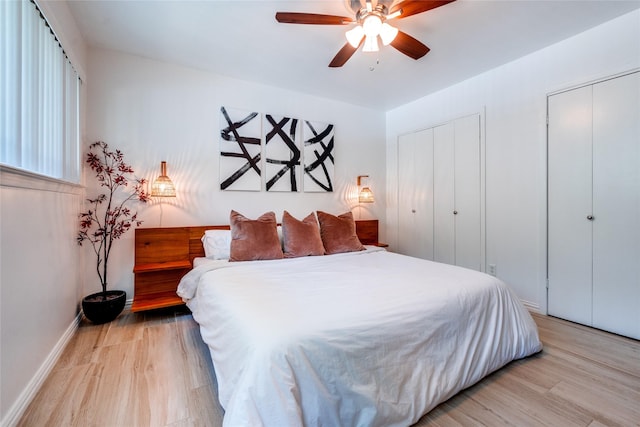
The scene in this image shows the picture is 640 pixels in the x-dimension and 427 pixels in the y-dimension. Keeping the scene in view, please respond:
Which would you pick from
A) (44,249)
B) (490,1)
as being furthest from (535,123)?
(44,249)

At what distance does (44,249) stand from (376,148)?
397cm

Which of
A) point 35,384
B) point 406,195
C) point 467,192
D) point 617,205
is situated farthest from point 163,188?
point 617,205

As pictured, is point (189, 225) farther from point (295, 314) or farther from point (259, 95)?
point (295, 314)

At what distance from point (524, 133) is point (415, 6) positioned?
1.96 meters

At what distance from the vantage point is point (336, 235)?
10.00ft

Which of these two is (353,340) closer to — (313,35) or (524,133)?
(313,35)

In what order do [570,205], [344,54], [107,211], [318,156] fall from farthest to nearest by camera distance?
[318,156] → [107,211] → [570,205] → [344,54]

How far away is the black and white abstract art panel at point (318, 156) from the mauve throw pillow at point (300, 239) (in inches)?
38.2

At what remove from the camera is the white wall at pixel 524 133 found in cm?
242

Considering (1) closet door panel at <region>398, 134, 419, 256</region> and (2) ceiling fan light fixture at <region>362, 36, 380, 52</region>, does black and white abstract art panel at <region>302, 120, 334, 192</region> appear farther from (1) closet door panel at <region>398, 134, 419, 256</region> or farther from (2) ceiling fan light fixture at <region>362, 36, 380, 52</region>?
(2) ceiling fan light fixture at <region>362, 36, 380, 52</region>

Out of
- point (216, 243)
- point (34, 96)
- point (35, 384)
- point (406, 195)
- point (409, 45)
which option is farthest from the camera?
point (406, 195)

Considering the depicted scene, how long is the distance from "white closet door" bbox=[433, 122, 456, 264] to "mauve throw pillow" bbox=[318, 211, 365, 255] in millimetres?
1280

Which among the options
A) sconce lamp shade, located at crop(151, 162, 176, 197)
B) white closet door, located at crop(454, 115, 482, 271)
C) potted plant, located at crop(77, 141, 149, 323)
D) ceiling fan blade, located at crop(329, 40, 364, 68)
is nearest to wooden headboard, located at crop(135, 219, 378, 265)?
→ potted plant, located at crop(77, 141, 149, 323)

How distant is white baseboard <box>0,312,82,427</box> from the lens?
1.30 meters
